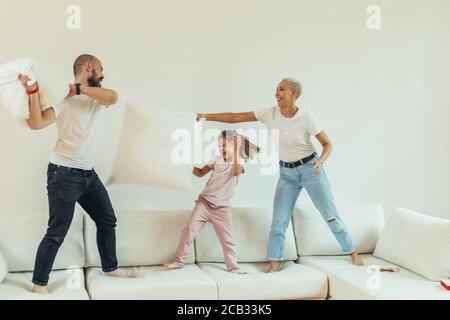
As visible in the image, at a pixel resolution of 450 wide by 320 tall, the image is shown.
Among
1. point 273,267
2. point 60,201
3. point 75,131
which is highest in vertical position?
point 75,131

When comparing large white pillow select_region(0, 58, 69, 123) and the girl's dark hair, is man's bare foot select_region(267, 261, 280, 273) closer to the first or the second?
the girl's dark hair

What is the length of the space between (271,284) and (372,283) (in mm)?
509

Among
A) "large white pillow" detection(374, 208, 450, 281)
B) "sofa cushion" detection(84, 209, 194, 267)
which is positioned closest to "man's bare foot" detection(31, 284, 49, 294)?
"sofa cushion" detection(84, 209, 194, 267)

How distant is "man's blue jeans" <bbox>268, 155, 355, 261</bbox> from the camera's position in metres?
3.37

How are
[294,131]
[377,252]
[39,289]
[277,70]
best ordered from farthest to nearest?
[277,70] < [377,252] < [294,131] < [39,289]

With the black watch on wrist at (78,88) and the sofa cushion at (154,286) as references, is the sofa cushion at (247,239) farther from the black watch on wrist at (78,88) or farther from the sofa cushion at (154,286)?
the black watch on wrist at (78,88)

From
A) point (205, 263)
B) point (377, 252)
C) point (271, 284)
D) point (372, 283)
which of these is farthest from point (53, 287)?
point (377, 252)

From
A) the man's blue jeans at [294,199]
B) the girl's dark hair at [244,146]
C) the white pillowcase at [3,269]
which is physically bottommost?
the white pillowcase at [3,269]

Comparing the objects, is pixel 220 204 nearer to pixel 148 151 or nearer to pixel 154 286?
pixel 148 151

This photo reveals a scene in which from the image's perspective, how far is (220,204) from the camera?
3.33m

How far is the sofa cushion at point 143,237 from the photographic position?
10.7 feet

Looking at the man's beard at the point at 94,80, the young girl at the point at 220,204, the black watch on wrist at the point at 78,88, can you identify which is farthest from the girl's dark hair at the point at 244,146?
the black watch on wrist at the point at 78,88

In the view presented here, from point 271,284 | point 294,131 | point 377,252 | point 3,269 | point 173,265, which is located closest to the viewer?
point 3,269

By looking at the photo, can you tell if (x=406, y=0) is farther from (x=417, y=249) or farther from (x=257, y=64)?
(x=417, y=249)
